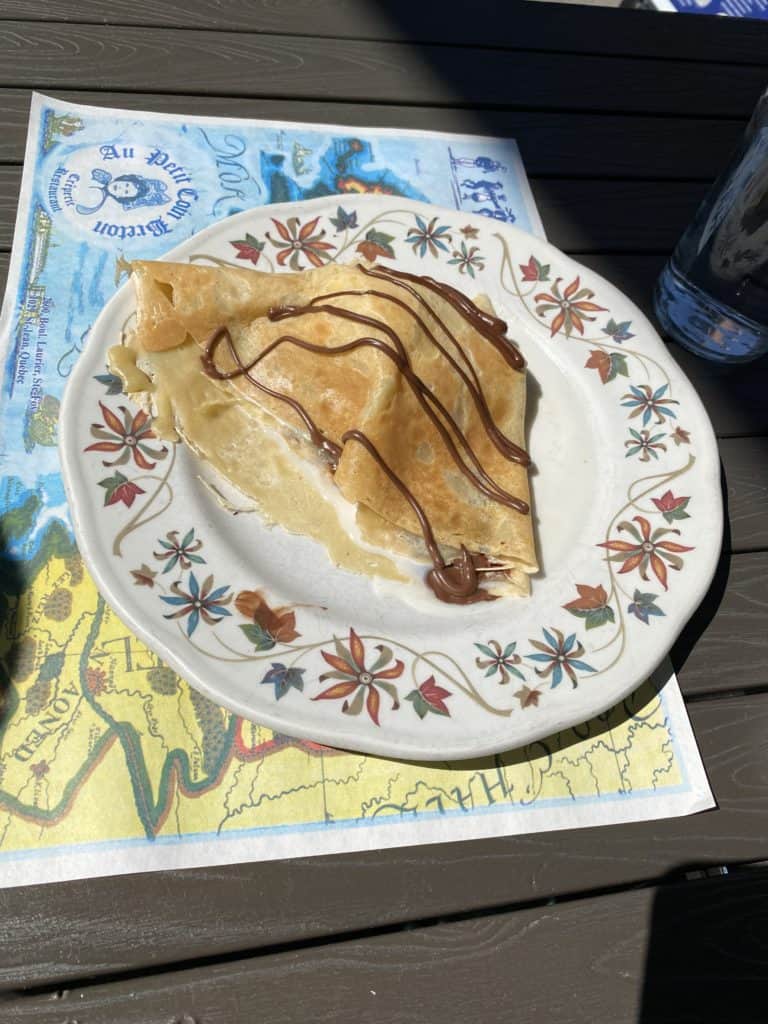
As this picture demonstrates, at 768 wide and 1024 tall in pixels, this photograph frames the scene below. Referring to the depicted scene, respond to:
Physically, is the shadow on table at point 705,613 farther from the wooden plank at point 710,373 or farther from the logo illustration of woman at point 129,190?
the logo illustration of woman at point 129,190

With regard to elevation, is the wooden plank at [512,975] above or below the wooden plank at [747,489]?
below

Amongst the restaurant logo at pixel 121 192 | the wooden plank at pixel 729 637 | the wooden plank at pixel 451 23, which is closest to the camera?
the wooden plank at pixel 729 637

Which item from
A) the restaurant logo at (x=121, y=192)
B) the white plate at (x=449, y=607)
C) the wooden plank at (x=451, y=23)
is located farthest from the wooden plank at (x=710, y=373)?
the wooden plank at (x=451, y=23)

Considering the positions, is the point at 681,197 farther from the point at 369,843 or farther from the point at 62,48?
the point at 369,843

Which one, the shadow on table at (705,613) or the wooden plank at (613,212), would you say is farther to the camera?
the wooden plank at (613,212)

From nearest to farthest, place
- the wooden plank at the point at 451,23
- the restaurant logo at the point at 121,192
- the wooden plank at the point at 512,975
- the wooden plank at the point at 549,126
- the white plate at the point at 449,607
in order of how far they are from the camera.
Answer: the wooden plank at the point at 512,975 < the white plate at the point at 449,607 < the restaurant logo at the point at 121,192 < the wooden plank at the point at 549,126 < the wooden plank at the point at 451,23

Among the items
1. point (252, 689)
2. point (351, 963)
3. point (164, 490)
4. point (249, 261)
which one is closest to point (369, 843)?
point (351, 963)
